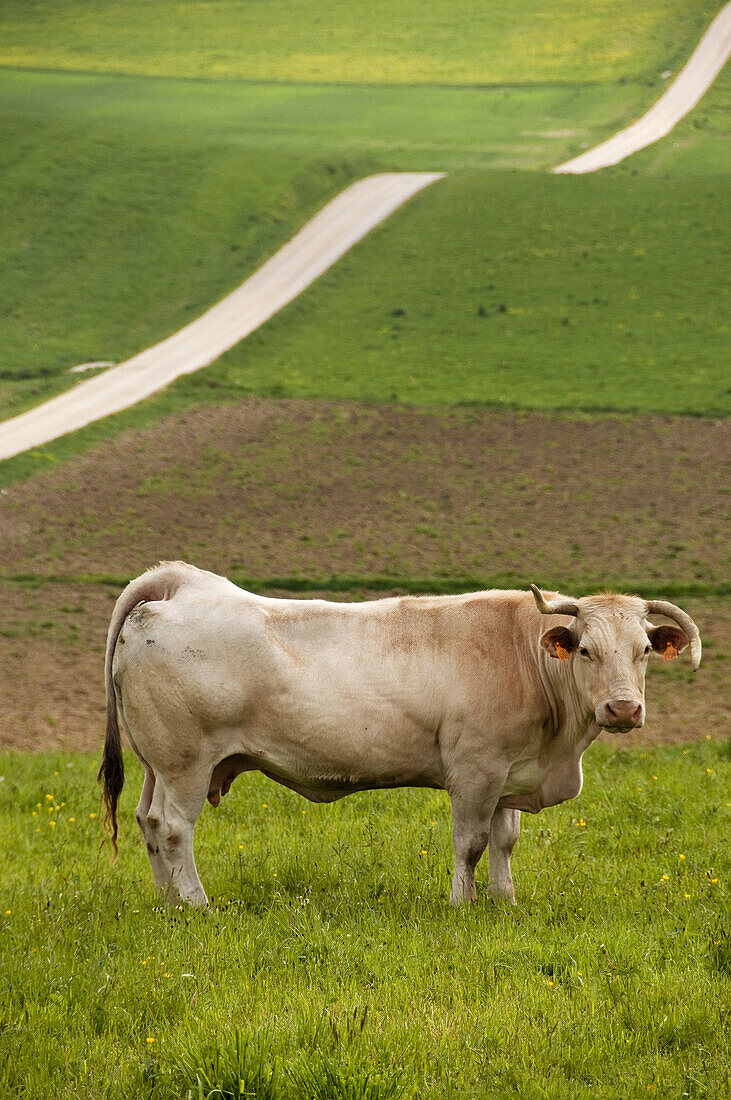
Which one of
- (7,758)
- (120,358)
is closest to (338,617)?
(7,758)

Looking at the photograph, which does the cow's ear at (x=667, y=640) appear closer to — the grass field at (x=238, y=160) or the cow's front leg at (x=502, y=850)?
the cow's front leg at (x=502, y=850)

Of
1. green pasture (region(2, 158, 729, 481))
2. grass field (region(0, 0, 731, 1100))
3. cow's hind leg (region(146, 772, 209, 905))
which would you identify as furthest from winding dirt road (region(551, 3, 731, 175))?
cow's hind leg (region(146, 772, 209, 905))

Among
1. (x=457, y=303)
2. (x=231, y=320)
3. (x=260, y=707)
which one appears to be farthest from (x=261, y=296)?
(x=260, y=707)

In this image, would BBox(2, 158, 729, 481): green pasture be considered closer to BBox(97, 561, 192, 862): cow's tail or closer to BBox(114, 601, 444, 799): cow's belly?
BBox(97, 561, 192, 862): cow's tail

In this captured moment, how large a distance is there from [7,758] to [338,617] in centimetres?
579

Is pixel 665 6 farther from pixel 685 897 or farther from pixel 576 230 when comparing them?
pixel 685 897

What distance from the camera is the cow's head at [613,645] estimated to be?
7969 mm

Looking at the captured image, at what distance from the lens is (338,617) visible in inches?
352

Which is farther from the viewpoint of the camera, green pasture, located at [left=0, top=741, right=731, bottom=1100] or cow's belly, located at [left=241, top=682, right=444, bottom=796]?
cow's belly, located at [left=241, top=682, right=444, bottom=796]

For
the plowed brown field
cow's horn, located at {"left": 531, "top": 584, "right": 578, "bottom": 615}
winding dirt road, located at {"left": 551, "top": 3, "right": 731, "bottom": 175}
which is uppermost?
winding dirt road, located at {"left": 551, "top": 3, "right": 731, "bottom": 175}

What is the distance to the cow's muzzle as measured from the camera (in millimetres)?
7875

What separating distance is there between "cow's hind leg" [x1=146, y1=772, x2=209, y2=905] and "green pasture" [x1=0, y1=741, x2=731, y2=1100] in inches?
8.8

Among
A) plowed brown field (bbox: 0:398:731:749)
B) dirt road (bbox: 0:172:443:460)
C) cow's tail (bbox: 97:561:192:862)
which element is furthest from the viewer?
dirt road (bbox: 0:172:443:460)

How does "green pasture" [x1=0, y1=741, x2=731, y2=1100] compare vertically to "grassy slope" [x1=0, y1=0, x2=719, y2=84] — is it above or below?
below
